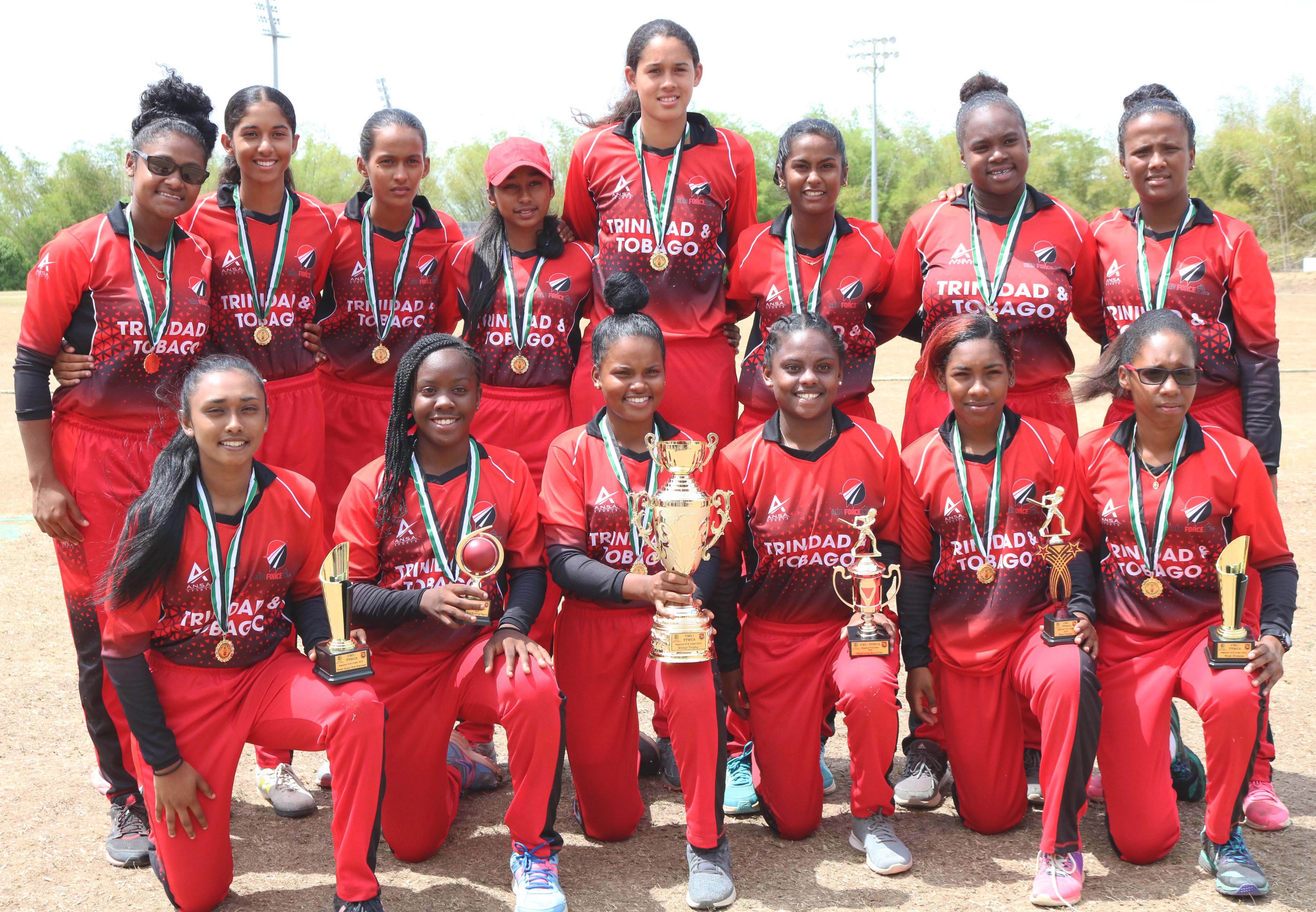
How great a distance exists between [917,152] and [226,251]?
223 feet

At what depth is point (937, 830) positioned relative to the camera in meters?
4.38

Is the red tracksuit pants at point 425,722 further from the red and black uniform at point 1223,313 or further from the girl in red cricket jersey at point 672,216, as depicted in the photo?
the red and black uniform at point 1223,313

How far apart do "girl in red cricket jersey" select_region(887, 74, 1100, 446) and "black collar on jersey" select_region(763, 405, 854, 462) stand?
0.61 meters

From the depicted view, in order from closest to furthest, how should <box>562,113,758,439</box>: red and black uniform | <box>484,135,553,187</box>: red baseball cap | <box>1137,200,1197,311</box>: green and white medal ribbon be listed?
<box>1137,200,1197,311</box>: green and white medal ribbon, <box>484,135,553,187</box>: red baseball cap, <box>562,113,758,439</box>: red and black uniform

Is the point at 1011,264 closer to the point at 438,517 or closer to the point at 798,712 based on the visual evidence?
the point at 798,712

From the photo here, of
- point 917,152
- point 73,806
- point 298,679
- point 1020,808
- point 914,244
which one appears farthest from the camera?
point 917,152

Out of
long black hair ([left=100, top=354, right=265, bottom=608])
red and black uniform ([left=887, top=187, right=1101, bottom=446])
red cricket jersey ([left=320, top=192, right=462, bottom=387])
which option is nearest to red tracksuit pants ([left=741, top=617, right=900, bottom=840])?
red and black uniform ([left=887, top=187, right=1101, bottom=446])

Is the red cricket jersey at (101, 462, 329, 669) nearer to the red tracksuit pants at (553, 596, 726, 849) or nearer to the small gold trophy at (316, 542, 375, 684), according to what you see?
the small gold trophy at (316, 542, 375, 684)

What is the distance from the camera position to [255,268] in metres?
4.94

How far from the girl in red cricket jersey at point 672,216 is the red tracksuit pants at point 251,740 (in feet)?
5.91

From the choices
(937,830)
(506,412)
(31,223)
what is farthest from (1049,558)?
(31,223)

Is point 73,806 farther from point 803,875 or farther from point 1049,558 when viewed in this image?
point 1049,558

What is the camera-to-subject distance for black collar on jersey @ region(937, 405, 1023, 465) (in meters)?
4.38

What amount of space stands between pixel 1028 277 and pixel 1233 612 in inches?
62.4
